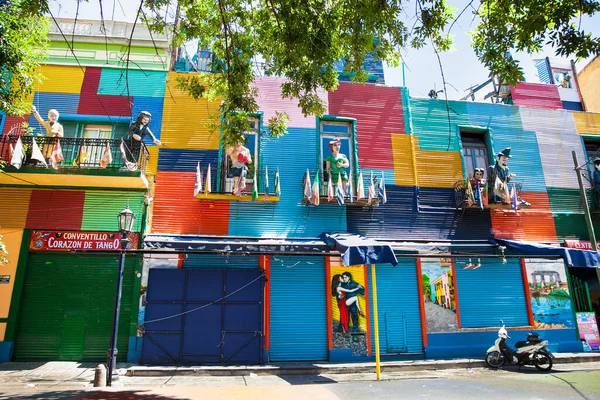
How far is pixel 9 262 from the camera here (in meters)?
11.2

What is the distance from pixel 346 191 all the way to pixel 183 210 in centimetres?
515

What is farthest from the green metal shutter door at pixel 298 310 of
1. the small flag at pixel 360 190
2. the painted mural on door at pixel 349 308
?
the small flag at pixel 360 190

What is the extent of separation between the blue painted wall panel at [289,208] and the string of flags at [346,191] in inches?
18.4

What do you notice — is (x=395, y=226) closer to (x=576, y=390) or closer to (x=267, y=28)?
(x=576, y=390)

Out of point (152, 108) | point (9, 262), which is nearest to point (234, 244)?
point (152, 108)

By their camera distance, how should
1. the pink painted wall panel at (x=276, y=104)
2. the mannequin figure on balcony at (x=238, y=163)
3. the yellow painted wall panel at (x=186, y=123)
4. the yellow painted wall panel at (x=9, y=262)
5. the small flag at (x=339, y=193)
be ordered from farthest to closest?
the pink painted wall panel at (x=276, y=104)
the yellow painted wall panel at (x=186, y=123)
the small flag at (x=339, y=193)
the mannequin figure on balcony at (x=238, y=163)
the yellow painted wall panel at (x=9, y=262)

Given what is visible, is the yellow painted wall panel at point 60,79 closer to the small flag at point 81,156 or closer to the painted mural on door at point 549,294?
the small flag at point 81,156

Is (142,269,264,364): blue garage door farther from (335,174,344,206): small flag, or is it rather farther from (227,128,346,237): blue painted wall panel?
(335,174,344,206): small flag

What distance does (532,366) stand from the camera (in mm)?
10891

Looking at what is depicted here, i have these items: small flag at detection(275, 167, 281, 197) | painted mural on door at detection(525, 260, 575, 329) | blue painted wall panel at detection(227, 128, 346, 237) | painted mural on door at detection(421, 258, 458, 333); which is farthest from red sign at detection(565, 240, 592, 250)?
small flag at detection(275, 167, 281, 197)

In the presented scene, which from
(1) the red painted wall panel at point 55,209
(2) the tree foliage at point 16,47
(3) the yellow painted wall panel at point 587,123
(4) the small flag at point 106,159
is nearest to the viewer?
(2) the tree foliage at point 16,47

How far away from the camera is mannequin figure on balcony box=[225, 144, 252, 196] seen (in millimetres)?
11133

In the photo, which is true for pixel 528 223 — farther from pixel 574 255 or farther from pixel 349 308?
pixel 349 308

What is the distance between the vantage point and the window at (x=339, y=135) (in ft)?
45.1
